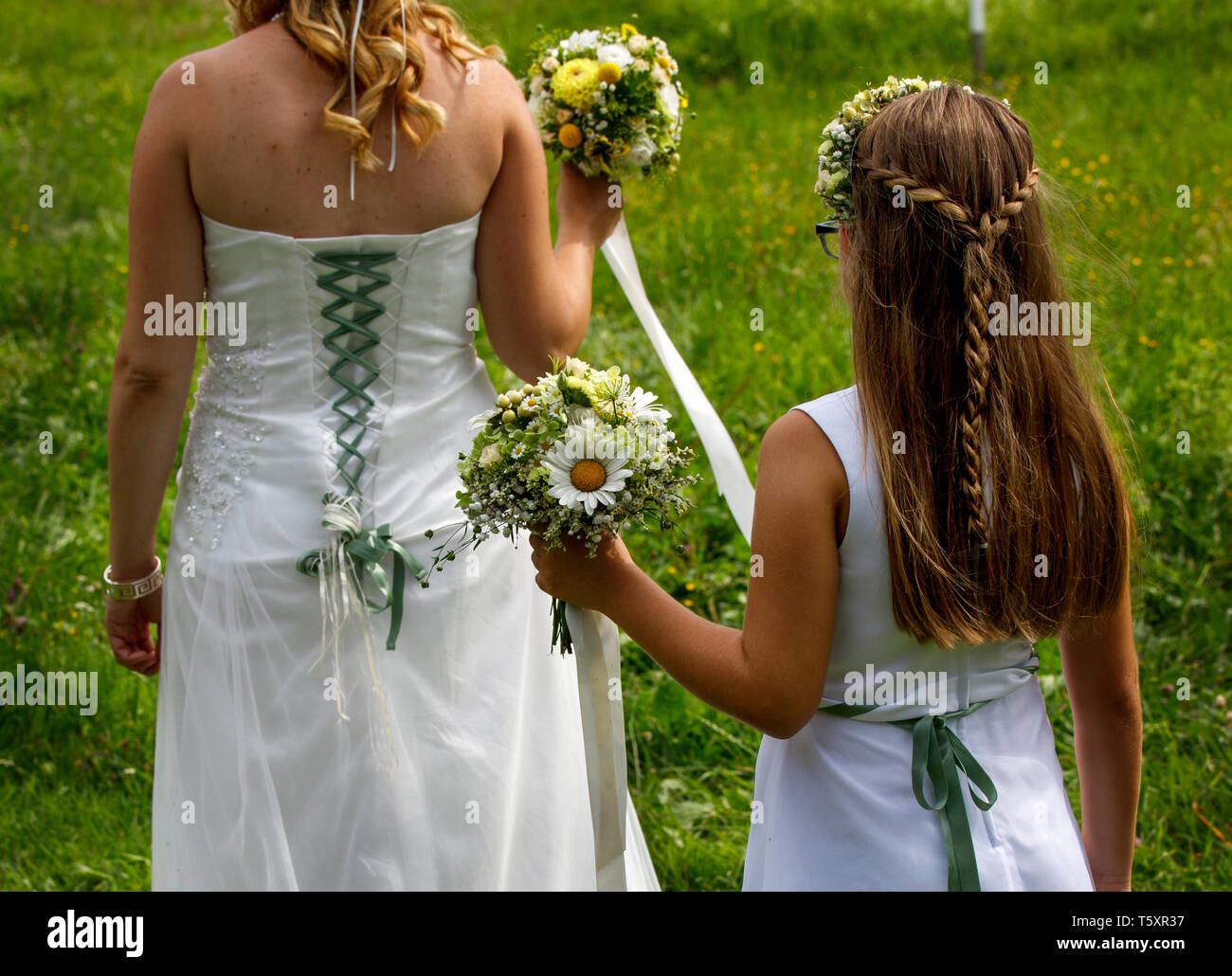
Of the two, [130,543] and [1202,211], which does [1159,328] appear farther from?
[130,543]

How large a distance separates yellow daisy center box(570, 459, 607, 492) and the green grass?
0.49 meters

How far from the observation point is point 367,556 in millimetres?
2410

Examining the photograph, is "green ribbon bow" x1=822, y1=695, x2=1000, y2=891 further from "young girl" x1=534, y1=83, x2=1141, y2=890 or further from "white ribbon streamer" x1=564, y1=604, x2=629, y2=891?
"white ribbon streamer" x1=564, y1=604, x2=629, y2=891

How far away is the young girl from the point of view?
180cm

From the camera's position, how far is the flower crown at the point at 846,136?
6.43 feet

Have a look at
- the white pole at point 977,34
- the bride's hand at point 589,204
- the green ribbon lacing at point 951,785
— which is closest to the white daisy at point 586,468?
the green ribbon lacing at point 951,785

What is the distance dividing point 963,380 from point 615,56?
1.68 m

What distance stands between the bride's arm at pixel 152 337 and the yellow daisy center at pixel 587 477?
94cm

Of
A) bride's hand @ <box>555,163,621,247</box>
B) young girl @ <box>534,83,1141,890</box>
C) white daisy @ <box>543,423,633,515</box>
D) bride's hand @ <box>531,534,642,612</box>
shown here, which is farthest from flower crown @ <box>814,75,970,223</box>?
bride's hand @ <box>555,163,621,247</box>

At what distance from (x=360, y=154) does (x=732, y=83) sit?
754cm

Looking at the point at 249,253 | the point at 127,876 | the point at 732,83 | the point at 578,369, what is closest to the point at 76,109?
the point at 732,83

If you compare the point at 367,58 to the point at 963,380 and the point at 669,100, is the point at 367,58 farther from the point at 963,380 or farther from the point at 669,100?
the point at 963,380

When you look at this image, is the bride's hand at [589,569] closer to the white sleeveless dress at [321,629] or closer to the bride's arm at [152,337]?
the white sleeveless dress at [321,629]
